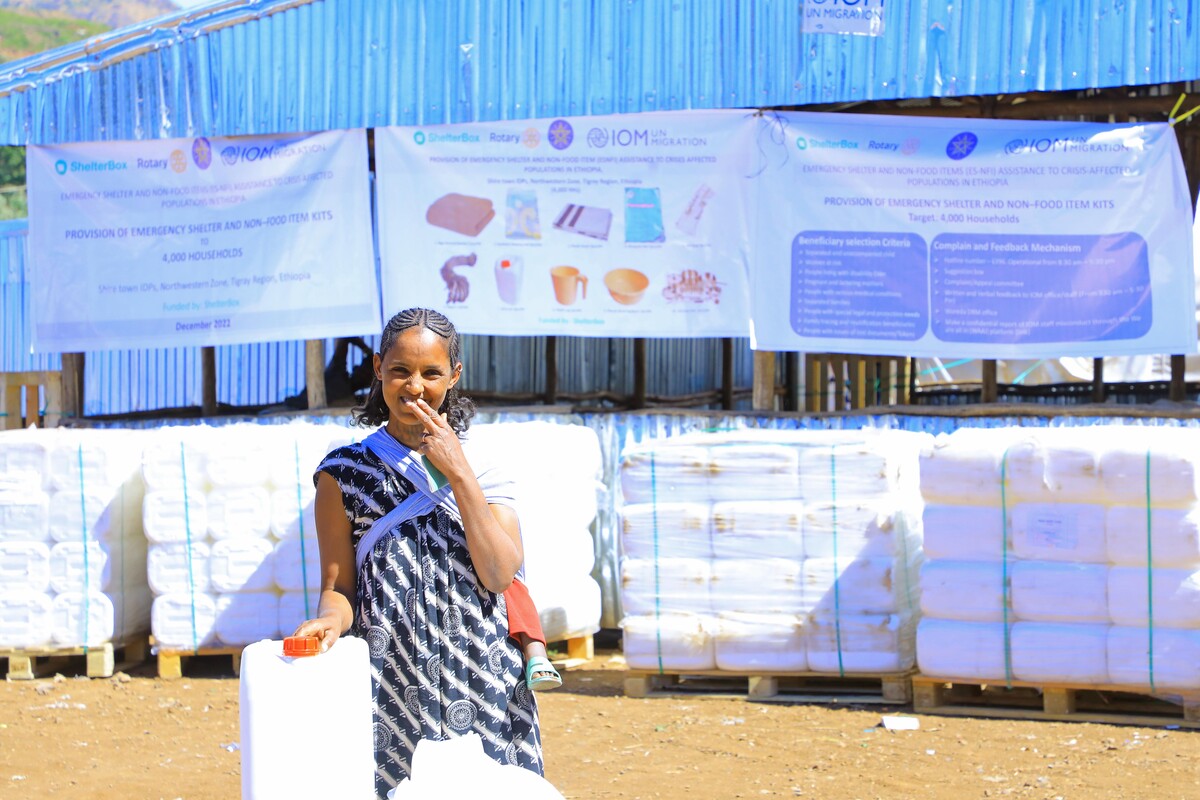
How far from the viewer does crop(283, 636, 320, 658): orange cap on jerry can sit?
96.3 inches

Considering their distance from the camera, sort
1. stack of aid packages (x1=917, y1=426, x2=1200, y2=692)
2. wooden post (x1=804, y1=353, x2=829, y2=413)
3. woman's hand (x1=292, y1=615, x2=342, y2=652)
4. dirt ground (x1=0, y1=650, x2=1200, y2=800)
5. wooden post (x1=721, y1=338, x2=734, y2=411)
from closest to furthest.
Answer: woman's hand (x1=292, y1=615, x2=342, y2=652)
dirt ground (x1=0, y1=650, x2=1200, y2=800)
stack of aid packages (x1=917, y1=426, x2=1200, y2=692)
wooden post (x1=721, y1=338, x2=734, y2=411)
wooden post (x1=804, y1=353, x2=829, y2=413)

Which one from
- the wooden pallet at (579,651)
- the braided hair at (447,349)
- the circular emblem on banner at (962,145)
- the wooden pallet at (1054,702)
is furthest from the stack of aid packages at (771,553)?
the braided hair at (447,349)

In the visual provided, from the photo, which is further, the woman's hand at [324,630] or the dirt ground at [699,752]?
the dirt ground at [699,752]

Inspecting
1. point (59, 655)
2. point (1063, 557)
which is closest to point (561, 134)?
point (1063, 557)

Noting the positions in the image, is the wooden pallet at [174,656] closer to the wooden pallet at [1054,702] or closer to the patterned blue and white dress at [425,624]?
the wooden pallet at [1054,702]

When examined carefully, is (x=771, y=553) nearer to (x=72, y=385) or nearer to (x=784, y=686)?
(x=784, y=686)

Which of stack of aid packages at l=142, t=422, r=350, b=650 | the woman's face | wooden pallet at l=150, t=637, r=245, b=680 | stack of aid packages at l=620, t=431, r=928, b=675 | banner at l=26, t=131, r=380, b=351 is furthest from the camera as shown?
banner at l=26, t=131, r=380, b=351

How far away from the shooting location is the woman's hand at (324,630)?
8.58ft

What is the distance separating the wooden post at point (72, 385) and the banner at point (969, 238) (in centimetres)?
537

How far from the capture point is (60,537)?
806 cm

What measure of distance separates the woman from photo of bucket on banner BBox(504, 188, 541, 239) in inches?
250

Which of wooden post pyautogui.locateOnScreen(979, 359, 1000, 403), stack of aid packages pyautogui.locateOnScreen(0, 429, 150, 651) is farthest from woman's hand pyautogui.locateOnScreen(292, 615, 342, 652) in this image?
wooden post pyautogui.locateOnScreen(979, 359, 1000, 403)

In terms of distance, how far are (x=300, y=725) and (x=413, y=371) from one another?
885 millimetres

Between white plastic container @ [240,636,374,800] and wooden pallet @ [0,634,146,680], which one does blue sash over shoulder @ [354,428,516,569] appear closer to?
white plastic container @ [240,636,374,800]
